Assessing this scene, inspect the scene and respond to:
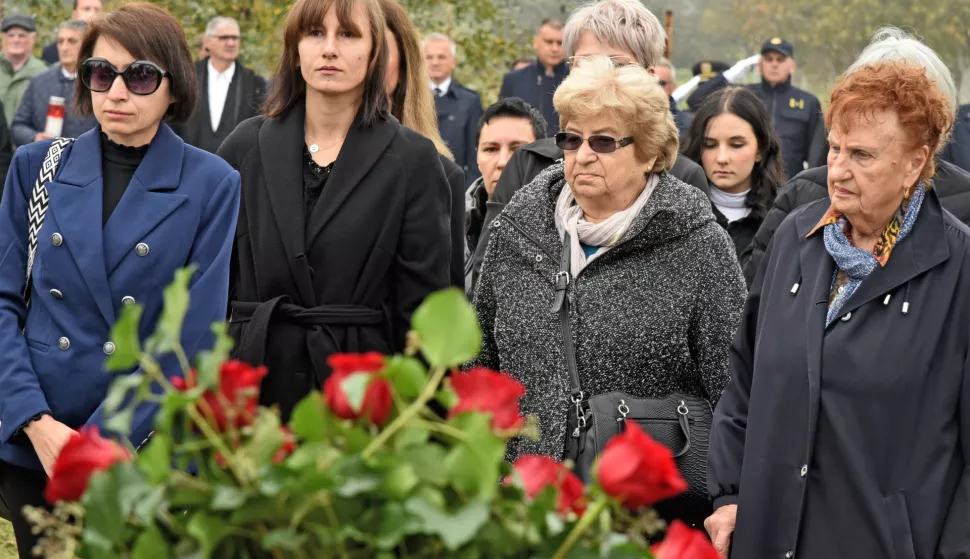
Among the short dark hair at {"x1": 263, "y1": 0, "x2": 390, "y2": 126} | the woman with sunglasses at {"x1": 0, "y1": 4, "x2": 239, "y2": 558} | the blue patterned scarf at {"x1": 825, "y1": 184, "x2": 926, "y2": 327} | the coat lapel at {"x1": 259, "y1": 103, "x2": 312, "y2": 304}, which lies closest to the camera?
the blue patterned scarf at {"x1": 825, "y1": 184, "x2": 926, "y2": 327}

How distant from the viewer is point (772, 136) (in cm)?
683

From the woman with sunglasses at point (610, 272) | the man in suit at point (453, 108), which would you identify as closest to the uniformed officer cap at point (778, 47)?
the man in suit at point (453, 108)

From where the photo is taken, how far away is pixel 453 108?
13922 mm

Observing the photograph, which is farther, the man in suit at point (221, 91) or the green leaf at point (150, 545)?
the man in suit at point (221, 91)

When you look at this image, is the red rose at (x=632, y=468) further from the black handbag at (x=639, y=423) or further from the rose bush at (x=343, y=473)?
the black handbag at (x=639, y=423)

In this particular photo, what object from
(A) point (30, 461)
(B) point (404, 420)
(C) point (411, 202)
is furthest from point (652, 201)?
(B) point (404, 420)

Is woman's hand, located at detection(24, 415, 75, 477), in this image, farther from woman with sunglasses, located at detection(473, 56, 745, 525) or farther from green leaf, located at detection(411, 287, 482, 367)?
green leaf, located at detection(411, 287, 482, 367)

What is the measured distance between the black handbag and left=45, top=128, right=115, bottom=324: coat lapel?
136 cm

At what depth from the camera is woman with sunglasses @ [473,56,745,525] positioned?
439 centimetres

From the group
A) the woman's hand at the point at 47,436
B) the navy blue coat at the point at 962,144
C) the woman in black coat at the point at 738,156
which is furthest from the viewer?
the navy blue coat at the point at 962,144

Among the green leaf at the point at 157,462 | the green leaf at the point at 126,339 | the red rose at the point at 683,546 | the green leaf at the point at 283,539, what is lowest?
the red rose at the point at 683,546

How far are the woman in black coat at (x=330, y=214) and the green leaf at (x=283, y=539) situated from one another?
8.72 ft

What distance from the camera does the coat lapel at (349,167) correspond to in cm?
429

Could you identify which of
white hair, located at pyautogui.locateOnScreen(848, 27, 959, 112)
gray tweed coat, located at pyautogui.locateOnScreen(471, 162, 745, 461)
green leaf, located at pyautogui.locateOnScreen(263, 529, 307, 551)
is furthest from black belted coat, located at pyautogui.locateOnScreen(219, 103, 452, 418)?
green leaf, located at pyautogui.locateOnScreen(263, 529, 307, 551)
